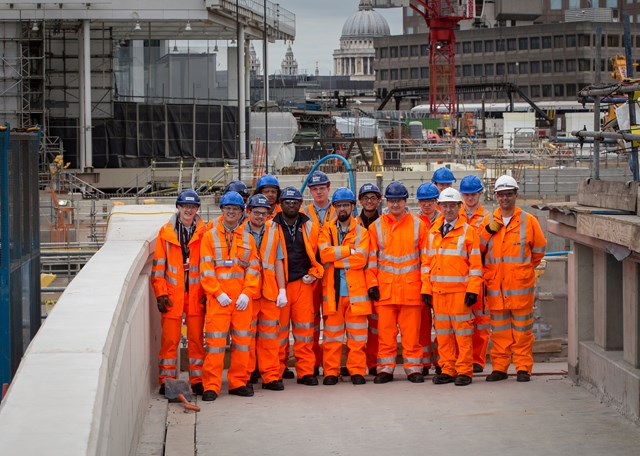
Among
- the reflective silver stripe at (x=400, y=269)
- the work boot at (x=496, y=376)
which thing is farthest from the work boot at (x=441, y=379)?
the reflective silver stripe at (x=400, y=269)

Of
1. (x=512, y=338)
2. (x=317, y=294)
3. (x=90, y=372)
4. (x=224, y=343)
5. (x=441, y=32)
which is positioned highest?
(x=441, y=32)

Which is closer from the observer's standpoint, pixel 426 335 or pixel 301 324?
pixel 301 324

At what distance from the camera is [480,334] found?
1167 centimetres

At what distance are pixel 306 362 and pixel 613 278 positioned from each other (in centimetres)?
296

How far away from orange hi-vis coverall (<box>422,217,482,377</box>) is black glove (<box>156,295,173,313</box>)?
2.46 metres

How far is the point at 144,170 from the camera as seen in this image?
48.6 meters

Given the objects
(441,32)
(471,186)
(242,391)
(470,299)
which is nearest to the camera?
(242,391)

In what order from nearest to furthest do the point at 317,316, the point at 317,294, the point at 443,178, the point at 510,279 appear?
the point at 510,279 < the point at 317,294 < the point at 317,316 < the point at 443,178

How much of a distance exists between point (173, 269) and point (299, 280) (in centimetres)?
135

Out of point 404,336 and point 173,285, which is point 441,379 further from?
point 173,285

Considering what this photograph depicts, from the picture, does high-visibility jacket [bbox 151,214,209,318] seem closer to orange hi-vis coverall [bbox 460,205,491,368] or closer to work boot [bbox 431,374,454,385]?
work boot [bbox 431,374,454,385]

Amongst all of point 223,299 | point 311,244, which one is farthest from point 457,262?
point 223,299

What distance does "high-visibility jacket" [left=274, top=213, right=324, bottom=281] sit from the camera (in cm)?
1109

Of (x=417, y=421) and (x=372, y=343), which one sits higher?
(x=372, y=343)
